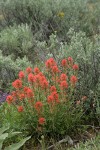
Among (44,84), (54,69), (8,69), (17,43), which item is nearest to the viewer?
(44,84)

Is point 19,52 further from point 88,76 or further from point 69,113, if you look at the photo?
point 69,113

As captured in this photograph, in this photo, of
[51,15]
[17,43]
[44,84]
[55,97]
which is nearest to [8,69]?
[17,43]

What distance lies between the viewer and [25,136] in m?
3.99

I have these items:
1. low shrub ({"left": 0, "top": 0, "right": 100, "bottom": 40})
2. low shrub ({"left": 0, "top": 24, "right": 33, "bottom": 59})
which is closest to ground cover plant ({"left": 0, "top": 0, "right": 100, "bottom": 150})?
low shrub ({"left": 0, "top": 24, "right": 33, "bottom": 59})

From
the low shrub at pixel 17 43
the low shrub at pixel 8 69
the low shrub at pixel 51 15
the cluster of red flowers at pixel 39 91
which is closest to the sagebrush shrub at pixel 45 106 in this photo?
the cluster of red flowers at pixel 39 91

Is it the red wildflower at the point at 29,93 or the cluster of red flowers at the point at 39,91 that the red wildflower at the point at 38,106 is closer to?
the cluster of red flowers at the point at 39,91

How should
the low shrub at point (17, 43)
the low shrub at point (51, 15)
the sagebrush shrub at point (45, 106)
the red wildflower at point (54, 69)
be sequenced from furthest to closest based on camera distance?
the low shrub at point (51, 15), the low shrub at point (17, 43), the red wildflower at point (54, 69), the sagebrush shrub at point (45, 106)

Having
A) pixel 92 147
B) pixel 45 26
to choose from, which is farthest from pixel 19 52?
pixel 92 147

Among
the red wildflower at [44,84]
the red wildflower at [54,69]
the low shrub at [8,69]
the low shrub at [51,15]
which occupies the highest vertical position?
the low shrub at [51,15]

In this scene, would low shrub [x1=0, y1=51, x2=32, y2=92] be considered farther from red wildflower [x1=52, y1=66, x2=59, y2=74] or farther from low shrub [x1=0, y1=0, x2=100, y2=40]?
low shrub [x1=0, y1=0, x2=100, y2=40]

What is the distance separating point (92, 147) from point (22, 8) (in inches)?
226

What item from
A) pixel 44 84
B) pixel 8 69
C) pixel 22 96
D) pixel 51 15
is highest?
pixel 51 15

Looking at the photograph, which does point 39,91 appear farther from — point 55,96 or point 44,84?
point 55,96

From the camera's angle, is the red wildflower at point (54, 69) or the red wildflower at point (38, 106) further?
the red wildflower at point (54, 69)
